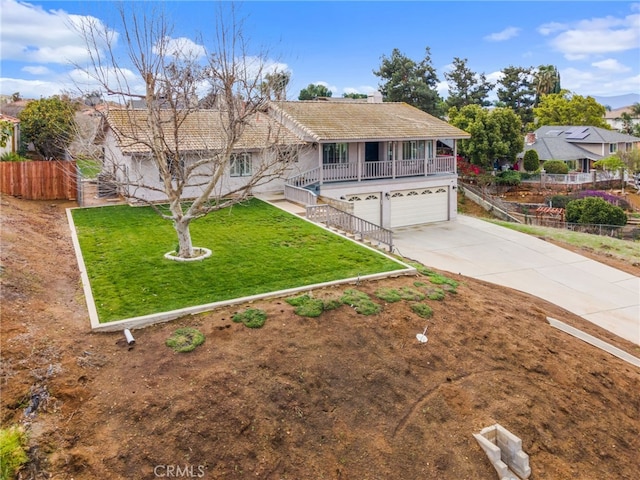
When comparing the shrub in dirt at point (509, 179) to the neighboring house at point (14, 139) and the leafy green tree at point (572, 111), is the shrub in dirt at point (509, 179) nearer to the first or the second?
the leafy green tree at point (572, 111)

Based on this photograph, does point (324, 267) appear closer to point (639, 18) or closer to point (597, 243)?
point (597, 243)

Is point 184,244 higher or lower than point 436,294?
higher

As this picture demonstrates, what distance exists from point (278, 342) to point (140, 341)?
2.55 m

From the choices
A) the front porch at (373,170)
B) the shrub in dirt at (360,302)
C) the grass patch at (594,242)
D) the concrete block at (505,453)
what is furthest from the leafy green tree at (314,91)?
the concrete block at (505,453)

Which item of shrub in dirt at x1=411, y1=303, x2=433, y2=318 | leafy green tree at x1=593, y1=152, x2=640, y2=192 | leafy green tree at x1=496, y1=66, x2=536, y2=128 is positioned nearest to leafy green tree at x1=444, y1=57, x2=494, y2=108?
leafy green tree at x1=496, y1=66, x2=536, y2=128

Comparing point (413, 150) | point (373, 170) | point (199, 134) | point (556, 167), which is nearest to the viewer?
point (199, 134)

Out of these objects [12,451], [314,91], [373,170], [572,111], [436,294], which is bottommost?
[12,451]

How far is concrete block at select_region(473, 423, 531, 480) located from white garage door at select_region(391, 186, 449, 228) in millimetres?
17927

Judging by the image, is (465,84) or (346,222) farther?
(465,84)

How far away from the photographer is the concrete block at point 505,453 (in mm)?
7441

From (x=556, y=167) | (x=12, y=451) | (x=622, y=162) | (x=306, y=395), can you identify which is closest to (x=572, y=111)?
(x=622, y=162)

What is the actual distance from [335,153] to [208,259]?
13.3 m

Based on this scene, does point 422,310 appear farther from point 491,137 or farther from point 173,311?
point 491,137

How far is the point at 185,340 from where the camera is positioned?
9180 millimetres
